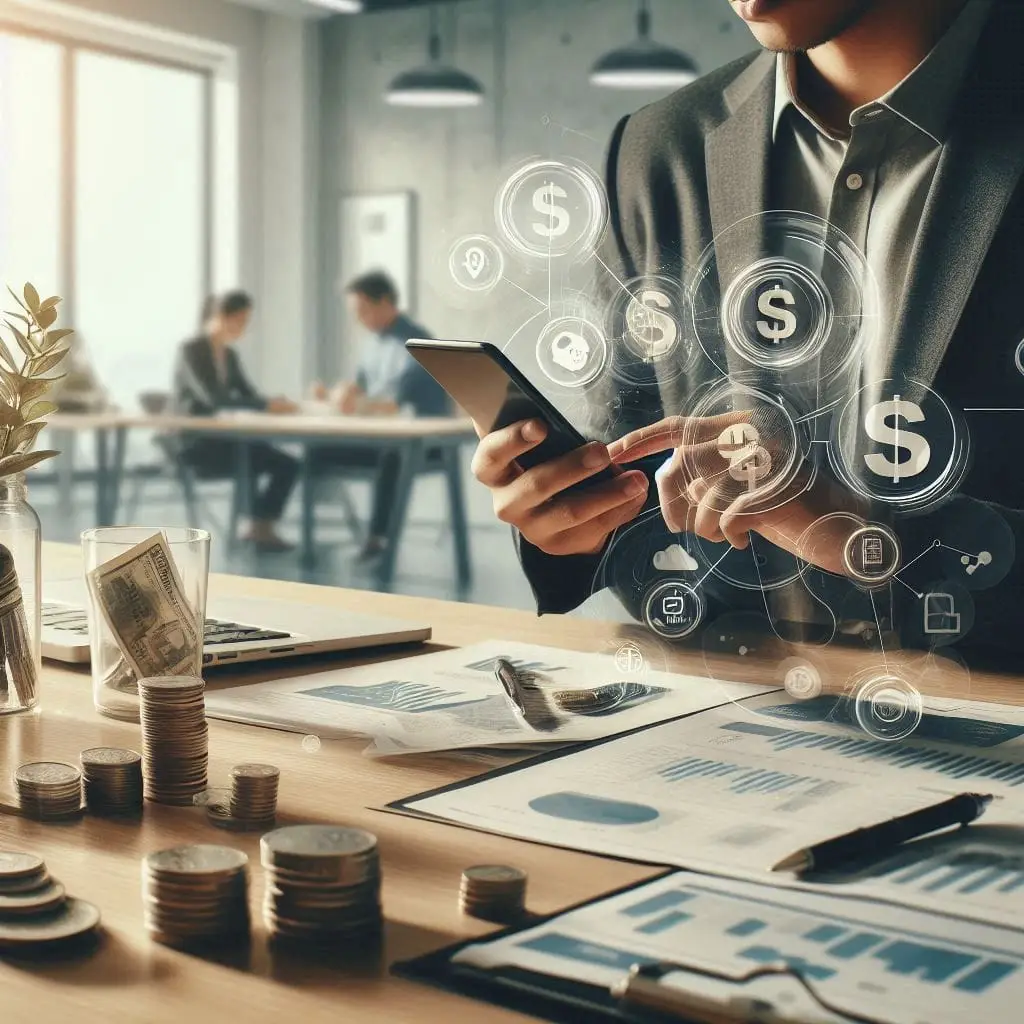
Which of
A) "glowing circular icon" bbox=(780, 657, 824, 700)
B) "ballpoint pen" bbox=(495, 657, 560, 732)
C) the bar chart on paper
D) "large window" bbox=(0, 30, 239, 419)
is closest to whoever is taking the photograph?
the bar chart on paper

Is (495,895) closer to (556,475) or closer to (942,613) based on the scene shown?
(556,475)

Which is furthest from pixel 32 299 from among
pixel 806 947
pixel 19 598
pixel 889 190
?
pixel 889 190

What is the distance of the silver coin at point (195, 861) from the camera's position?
0.50 m

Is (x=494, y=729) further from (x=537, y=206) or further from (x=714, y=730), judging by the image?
(x=537, y=206)

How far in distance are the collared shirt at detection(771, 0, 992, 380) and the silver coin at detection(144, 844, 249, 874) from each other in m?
0.99

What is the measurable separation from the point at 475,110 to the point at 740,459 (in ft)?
20.7

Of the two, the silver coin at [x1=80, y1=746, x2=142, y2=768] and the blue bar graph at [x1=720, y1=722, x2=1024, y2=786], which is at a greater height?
the silver coin at [x1=80, y1=746, x2=142, y2=768]

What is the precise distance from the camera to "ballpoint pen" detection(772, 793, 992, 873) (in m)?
0.56

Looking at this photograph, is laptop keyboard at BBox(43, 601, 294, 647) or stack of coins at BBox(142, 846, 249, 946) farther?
laptop keyboard at BBox(43, 601, 294, 647)

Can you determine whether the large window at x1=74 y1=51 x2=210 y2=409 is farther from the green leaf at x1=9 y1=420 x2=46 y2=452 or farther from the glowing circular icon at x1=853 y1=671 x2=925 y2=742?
the glowing circular icon at x1=853 y1=671 x2=925 y2=742

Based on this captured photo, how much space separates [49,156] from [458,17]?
222 centimetres

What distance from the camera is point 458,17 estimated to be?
696cm

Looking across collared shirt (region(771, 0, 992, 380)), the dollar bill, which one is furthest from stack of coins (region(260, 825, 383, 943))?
collared shirt (region(771, 0, 992, 380))

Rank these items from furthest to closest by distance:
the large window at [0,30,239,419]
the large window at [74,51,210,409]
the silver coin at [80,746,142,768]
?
the large window at [74,51,210,409], the large window at [0,30,239,419], the silver coin at [80,746,142,768]
